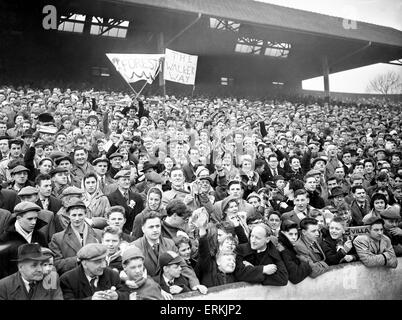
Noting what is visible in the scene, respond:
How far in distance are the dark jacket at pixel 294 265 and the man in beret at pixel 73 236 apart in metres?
1.78

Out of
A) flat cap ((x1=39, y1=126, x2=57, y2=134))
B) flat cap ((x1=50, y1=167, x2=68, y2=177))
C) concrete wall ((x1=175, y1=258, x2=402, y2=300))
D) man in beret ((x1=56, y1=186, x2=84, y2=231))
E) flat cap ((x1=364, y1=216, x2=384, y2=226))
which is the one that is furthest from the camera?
flat cap ((x1=39, y1=126, x2=57, y2=134))

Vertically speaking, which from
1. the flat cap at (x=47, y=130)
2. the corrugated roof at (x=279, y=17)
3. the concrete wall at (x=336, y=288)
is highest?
the corrugated roof at (x=279, y=17)

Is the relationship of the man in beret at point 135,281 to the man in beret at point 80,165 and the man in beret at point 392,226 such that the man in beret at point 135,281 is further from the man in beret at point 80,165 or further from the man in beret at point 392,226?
the man in beret at point 392,226

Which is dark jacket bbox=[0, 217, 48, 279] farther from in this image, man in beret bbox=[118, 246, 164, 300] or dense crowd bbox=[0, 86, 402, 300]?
man in beret bbox=[118, 246, 164, 300]

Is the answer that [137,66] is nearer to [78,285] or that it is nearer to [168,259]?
[168,259]

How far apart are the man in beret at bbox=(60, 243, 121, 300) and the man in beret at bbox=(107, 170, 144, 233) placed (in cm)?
157

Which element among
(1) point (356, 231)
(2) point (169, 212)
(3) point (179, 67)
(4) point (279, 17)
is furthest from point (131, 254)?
(4) point (279, 17)

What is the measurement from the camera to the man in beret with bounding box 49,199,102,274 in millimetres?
3711

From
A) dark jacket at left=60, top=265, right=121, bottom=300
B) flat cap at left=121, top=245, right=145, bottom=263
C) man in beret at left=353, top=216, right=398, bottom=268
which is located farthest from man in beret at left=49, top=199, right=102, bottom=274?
man in beret at left=353, top=216, right=398, bottom=268

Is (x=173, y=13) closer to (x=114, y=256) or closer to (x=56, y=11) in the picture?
(x=56, y=11)

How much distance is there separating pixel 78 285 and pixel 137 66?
9.49 metres

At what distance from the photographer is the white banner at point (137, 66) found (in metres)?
11.7

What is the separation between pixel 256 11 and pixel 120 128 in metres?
11.4

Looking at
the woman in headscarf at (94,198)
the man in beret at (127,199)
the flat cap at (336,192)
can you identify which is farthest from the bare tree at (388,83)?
the woman in headscarf at (94,198)
